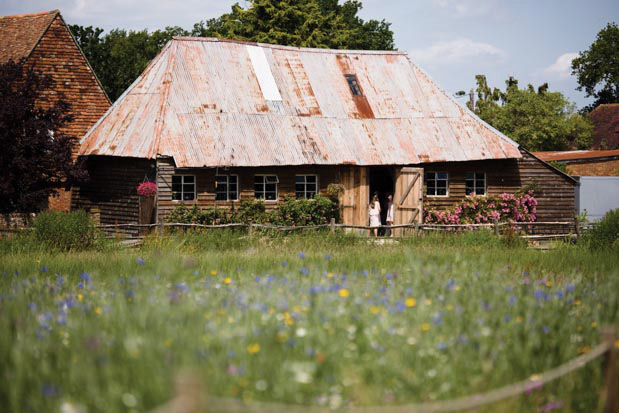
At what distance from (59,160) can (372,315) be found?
54.2 feet

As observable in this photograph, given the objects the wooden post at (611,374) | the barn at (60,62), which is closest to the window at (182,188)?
the barn at (60,62)

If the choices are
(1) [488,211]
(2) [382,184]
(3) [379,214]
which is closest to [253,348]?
(3) [379,214]

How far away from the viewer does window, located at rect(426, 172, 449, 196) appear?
24.5m

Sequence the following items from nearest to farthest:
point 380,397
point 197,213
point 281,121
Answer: point 380,397 → point 197,213 → point 281,121

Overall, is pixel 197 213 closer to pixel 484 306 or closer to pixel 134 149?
pixel 134 149

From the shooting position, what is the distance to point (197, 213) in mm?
20547

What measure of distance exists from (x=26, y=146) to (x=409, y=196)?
11.3 meters

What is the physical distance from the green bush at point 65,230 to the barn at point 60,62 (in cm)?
1049

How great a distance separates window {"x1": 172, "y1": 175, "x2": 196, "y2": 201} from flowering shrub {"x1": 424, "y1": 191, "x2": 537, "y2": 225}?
7.72 meters

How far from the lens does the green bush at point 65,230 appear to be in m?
15.4

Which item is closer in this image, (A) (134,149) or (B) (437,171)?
(A) (134,149)

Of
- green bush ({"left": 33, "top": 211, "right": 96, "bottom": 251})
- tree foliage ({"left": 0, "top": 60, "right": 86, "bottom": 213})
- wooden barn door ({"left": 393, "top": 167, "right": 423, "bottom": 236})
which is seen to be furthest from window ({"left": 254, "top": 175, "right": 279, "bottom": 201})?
green bush ({"left": 33, "top": 211, "right": 96, "bottom": 251})

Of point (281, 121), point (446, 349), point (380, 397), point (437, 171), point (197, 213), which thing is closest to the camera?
point (380, 397)

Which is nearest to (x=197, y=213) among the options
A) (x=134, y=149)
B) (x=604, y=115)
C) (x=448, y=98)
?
(x=134, y=149)
